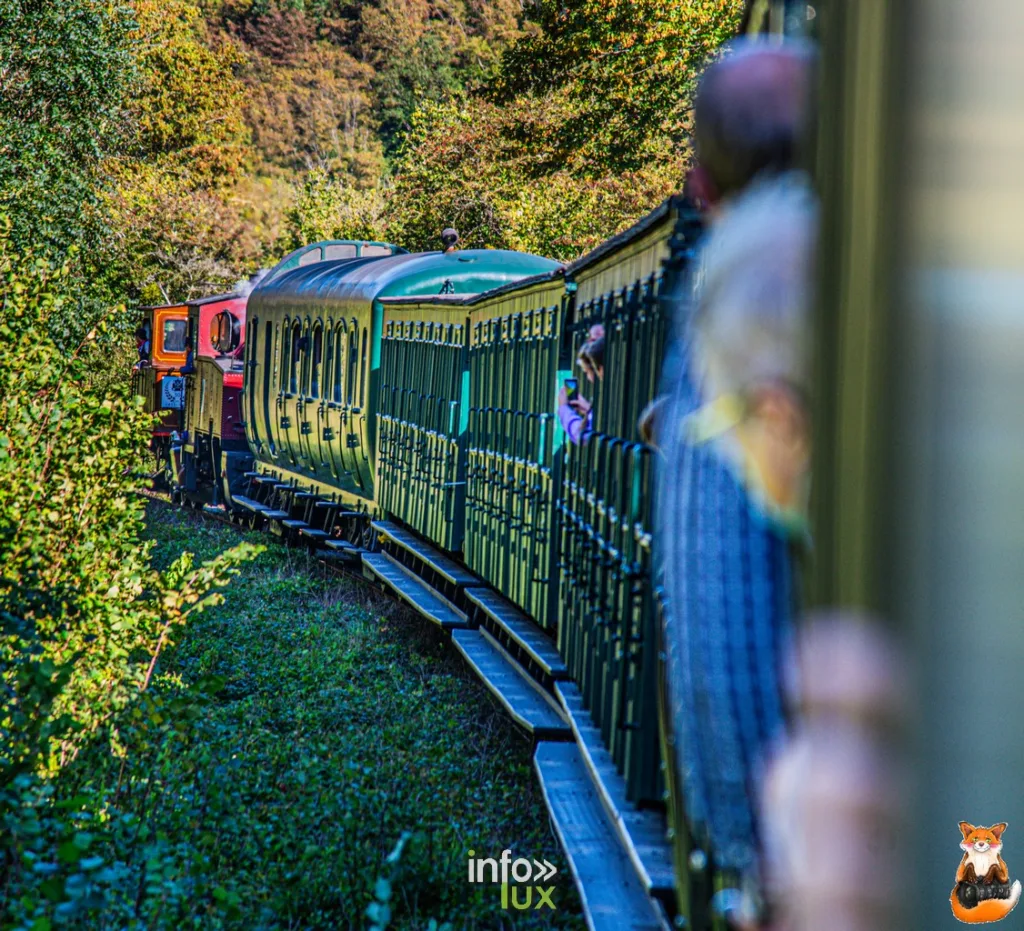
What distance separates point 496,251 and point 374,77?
217 ft

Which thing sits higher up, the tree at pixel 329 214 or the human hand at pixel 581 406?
the tree at pixel 329 214

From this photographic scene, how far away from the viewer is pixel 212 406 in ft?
73.3

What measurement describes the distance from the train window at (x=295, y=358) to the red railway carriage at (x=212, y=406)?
307 cm

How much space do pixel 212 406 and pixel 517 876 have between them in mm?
16804

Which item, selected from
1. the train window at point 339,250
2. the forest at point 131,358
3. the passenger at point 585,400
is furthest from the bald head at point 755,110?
the train window at point 339,250

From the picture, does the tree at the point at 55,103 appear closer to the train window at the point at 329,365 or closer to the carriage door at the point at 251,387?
the carriage door at the point at 251,387

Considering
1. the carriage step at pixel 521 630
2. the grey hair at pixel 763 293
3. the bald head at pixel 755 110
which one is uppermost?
the bald head at pixel 755 110

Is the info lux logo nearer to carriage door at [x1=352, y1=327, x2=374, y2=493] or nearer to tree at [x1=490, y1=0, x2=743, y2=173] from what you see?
carriage door at [x1=352, y1=327, x2=374, y2=493]

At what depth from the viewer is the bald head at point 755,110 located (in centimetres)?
172

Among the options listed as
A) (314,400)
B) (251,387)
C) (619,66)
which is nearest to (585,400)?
(314,400)

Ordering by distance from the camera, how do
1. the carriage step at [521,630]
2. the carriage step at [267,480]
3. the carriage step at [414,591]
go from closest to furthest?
the carriage step at [521,630]
the carriage step at [414,591]
the carriage step at [267,480]

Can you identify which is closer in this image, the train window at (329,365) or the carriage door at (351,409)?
the carriage door at (351,409)

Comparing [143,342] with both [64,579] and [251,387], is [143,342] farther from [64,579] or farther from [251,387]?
[64,579]

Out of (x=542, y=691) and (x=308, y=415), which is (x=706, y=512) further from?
(x=308, y=415)
